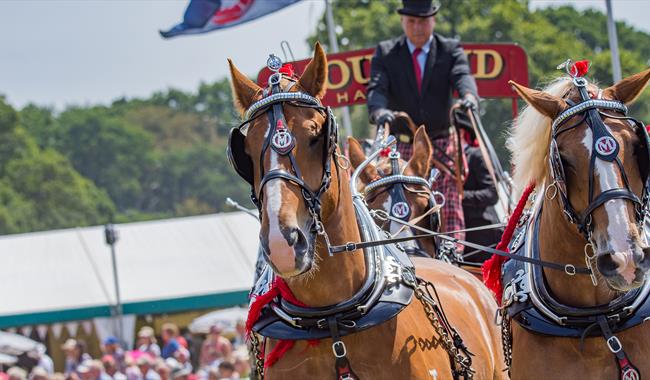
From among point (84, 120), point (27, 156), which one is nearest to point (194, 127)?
point (84, 120)

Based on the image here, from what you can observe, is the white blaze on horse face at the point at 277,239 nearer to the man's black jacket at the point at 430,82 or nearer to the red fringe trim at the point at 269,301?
the red fringe trim at the point at 269,301

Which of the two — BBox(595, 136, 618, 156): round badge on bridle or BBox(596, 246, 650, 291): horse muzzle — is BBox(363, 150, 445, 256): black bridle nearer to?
BBox(595, 136, 618, 156): round badge on bridle

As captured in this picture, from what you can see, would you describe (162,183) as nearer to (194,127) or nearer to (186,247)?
(194,127)

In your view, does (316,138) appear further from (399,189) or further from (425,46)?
(425,46)

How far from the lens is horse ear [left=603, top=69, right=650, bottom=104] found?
5031 mm

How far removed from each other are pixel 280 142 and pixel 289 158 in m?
0.08

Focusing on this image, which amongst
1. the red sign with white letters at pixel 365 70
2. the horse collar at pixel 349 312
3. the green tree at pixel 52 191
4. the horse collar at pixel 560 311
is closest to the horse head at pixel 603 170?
the horse collar at pixel 560 311

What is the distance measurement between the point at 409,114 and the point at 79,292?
14.2 metres

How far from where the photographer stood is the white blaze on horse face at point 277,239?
176 inches

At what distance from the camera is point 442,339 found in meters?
5.55

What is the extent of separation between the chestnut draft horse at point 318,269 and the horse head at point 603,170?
894 millimetres

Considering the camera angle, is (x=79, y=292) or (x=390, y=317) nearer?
(x=390, y=317)

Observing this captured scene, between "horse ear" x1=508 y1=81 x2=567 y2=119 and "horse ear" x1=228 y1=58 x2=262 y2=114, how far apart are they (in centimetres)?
116

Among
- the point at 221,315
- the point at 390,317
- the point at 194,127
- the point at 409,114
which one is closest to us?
the point at 390,317
